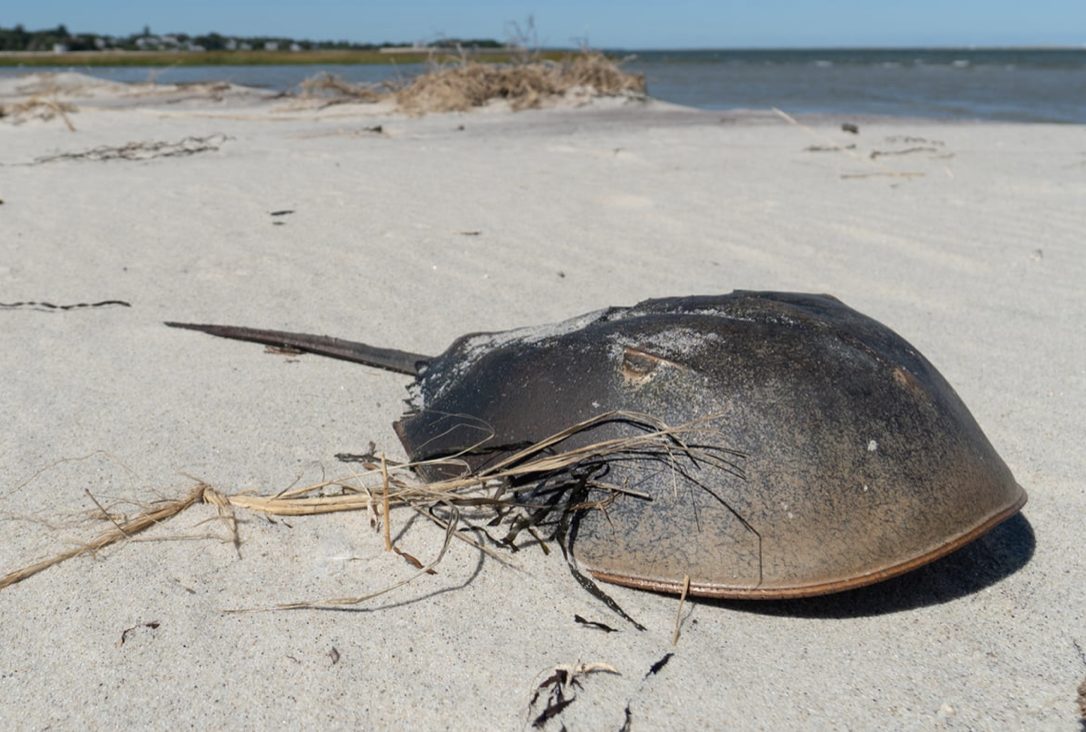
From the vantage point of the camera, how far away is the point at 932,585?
1906mm

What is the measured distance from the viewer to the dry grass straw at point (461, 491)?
175cm

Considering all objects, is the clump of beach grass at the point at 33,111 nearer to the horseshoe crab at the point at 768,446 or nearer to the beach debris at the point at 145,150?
the beach debris at the point at 145,150

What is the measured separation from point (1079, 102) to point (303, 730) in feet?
43.9

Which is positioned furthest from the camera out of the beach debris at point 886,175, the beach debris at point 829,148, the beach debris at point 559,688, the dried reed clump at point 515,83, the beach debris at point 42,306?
the dried reed clump at point 515,83

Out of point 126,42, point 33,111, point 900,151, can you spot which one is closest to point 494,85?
point 33,111

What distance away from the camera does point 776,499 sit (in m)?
1.65

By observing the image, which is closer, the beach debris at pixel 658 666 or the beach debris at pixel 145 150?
the beach debris at pixel 658 666

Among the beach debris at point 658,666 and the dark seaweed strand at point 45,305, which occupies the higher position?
the dark seaweed strand at point 45,305

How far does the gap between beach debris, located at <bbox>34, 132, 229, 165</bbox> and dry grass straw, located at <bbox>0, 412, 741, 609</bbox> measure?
16.2 ft

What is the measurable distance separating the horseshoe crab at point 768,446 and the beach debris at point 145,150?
5332 millimetres

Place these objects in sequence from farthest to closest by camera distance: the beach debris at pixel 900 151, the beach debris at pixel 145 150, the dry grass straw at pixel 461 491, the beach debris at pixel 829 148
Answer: the beach debris at pixel 829 148
the beach debris at pixel 900 151
the beach debris at pixel 145 150
the dry grass straw at pixel 461 491

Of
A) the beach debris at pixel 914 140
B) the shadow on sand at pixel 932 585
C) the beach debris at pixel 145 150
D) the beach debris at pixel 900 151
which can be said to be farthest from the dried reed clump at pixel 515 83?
the shadow on sand at pixel 932 585

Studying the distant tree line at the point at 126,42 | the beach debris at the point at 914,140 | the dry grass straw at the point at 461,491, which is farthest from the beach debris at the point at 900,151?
the distant tree line at the point at 126,42

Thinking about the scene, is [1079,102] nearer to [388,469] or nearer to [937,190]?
[937,190]
